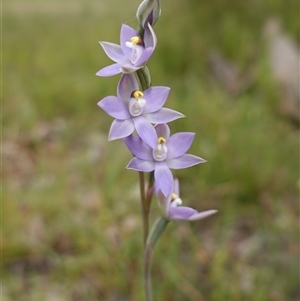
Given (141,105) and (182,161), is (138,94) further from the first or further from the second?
(182,161)

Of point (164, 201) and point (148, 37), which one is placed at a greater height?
point (148, 37)

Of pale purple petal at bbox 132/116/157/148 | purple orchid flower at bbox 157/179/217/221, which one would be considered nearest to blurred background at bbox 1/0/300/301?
pale purple petal at bbox 132/116/157/148

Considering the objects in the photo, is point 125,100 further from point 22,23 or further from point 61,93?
point 22,23

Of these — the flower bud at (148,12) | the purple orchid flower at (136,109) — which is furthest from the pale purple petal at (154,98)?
the flower bud at (148,12)

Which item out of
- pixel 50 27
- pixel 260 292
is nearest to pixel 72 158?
pixel 260 292

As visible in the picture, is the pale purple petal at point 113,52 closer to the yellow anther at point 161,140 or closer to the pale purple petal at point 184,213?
the yellow anther at point 161,140

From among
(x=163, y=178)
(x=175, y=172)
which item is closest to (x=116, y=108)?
(x=163, y=178)

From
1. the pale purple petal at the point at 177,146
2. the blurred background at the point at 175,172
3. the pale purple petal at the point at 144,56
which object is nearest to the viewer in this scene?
the pale purple petal at the point at 144,56
